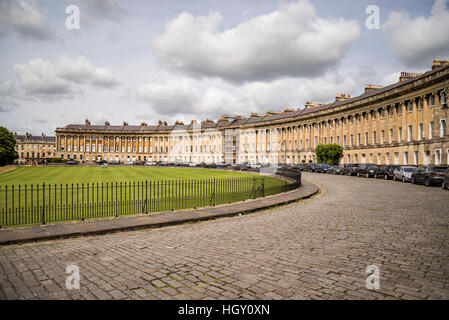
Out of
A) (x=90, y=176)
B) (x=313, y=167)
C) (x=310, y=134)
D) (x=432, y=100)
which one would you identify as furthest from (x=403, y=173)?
(x=310, y=134)

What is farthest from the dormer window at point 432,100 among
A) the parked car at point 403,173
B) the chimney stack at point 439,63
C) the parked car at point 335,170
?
the parked car at point 403,173

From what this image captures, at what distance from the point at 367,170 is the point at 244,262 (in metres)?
36.6

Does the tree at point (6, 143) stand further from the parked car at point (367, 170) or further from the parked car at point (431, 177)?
the parked car at point (431, 177)

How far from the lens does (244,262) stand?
616 cm

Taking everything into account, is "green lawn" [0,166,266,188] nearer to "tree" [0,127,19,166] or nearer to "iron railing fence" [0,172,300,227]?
"iron railing fence" [0,172,300,227]

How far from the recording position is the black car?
3722 centimetres

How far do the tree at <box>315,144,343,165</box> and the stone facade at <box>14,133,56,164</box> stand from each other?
133632 millimetres

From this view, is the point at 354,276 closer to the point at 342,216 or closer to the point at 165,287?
the point at 165,287

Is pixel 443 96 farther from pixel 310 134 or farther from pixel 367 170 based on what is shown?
pixel 310 134

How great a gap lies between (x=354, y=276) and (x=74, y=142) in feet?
448

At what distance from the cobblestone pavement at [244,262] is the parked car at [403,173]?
22.4 metres

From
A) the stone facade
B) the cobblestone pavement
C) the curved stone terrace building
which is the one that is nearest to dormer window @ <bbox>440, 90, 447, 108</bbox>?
the curved stone terrace building
